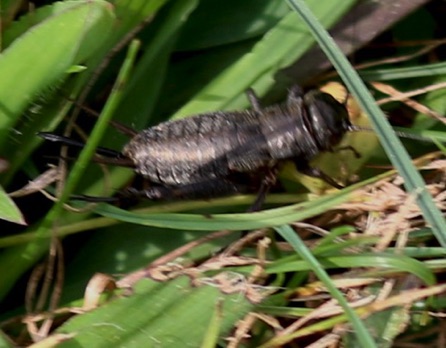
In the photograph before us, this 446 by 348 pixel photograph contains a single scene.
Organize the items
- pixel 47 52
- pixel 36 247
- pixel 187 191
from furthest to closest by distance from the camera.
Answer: pixel 187 191
pixel 36 247
pixel 47 52

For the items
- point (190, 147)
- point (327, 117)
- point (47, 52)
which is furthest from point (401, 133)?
point (47, 52)

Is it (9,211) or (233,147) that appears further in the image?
(233,147)

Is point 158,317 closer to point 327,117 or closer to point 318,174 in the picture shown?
point 318,174

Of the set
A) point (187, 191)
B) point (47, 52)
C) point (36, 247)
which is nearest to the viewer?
point (47, 52)

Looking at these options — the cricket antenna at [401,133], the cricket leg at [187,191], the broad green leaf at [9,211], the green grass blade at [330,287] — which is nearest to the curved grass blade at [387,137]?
the green grass blade at [330,287]

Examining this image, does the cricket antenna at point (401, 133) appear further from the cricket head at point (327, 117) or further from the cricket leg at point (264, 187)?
the cricket leg at point (264, 187)

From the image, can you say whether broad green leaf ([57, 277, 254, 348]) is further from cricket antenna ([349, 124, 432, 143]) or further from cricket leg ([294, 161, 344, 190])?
cricket antenna ([349, 124, 432, 143])

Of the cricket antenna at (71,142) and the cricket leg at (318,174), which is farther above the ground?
the cricket antenna at (71,142)

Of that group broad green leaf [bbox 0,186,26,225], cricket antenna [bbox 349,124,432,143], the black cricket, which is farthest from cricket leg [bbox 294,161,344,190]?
broad green leaf [bbox 0,186,26,225]
